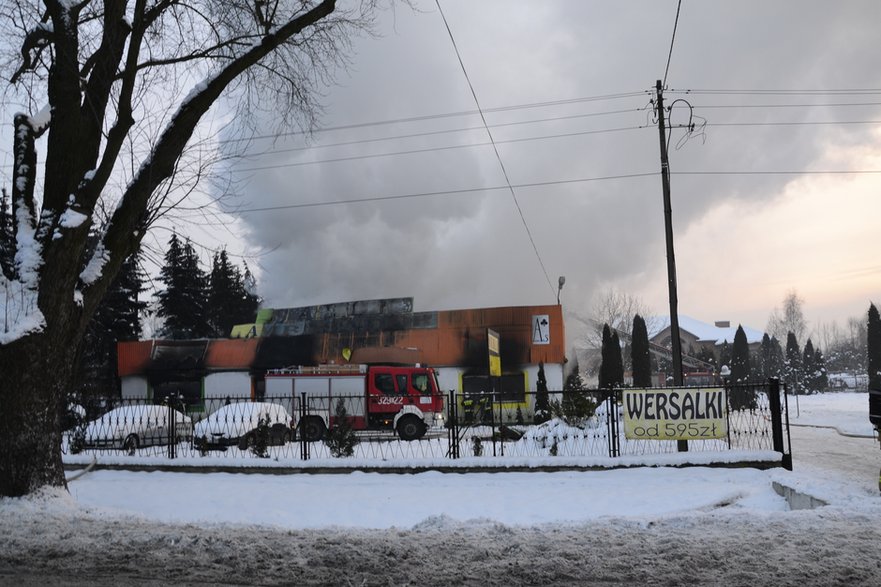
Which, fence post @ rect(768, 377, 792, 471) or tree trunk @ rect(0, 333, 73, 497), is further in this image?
fence post @ rect(768, 377, 792, 471)

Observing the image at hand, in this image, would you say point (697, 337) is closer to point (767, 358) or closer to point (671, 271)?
point (767, 358)

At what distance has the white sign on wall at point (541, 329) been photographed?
37.7 metres

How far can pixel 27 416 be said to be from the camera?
884 cm

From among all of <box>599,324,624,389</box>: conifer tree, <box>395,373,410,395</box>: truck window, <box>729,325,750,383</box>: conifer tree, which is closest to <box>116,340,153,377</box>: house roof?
<box>395,373,410,395</box>: truck window

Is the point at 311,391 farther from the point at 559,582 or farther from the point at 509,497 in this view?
the point at 559,582

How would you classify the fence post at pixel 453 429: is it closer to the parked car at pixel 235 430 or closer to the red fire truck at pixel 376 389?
the parked car at pixel 235 430

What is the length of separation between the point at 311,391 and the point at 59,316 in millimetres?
16597

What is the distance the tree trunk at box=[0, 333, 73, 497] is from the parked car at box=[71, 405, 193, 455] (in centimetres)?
824

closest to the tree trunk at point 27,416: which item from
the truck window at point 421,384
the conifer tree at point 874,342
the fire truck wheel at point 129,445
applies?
the fire truck wheel at point 129,445

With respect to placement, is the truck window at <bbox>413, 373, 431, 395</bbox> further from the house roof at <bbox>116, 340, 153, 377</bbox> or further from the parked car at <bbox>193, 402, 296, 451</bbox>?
the house roof at <bbox>116, 340, 153, 377</bbox>

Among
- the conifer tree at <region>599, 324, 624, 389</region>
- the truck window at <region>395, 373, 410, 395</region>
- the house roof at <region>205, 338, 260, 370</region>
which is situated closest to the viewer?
the truck window at <region>395, 373, 410, 395</region>

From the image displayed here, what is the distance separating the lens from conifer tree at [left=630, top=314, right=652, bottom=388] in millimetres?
41750

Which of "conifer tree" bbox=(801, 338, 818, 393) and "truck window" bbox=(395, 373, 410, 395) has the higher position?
"truck window" bbox=(395, 373, 410, 395)

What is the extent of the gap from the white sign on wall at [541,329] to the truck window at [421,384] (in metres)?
13.7
